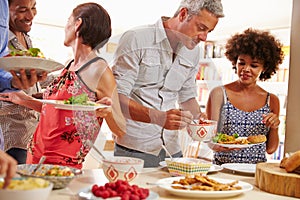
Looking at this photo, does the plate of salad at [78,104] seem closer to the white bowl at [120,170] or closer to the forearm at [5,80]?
the forearm at [5,80]

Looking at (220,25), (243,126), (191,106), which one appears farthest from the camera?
(220,25)

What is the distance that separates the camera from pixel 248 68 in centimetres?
221

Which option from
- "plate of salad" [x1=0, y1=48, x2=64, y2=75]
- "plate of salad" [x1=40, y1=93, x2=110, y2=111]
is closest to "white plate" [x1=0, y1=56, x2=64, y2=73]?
"plate of salad" [x1=0, y1=48, x2=64, y2=75]

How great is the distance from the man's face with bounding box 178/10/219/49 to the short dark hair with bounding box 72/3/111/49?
38 cm

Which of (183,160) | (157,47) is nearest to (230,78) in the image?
(157,47)

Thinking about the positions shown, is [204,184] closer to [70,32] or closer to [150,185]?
[150,185]

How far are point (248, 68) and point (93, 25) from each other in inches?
33.8

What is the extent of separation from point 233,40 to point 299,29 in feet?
1.31

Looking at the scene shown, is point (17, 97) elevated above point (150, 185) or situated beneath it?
elevated above

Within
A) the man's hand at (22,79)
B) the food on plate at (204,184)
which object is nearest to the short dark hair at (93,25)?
the man's hand at (22,79)

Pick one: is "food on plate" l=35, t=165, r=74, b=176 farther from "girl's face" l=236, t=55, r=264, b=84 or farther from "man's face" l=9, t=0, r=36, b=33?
"girl's face" l=236, t=55, r=264, b=84

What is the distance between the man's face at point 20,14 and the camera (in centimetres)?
197

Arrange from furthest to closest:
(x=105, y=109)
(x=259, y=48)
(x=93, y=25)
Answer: (x=259, y=48) → (x=93, y=25) → (x=105, y=109)

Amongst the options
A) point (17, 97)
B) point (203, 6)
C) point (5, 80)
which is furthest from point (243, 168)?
point (17, 97)
